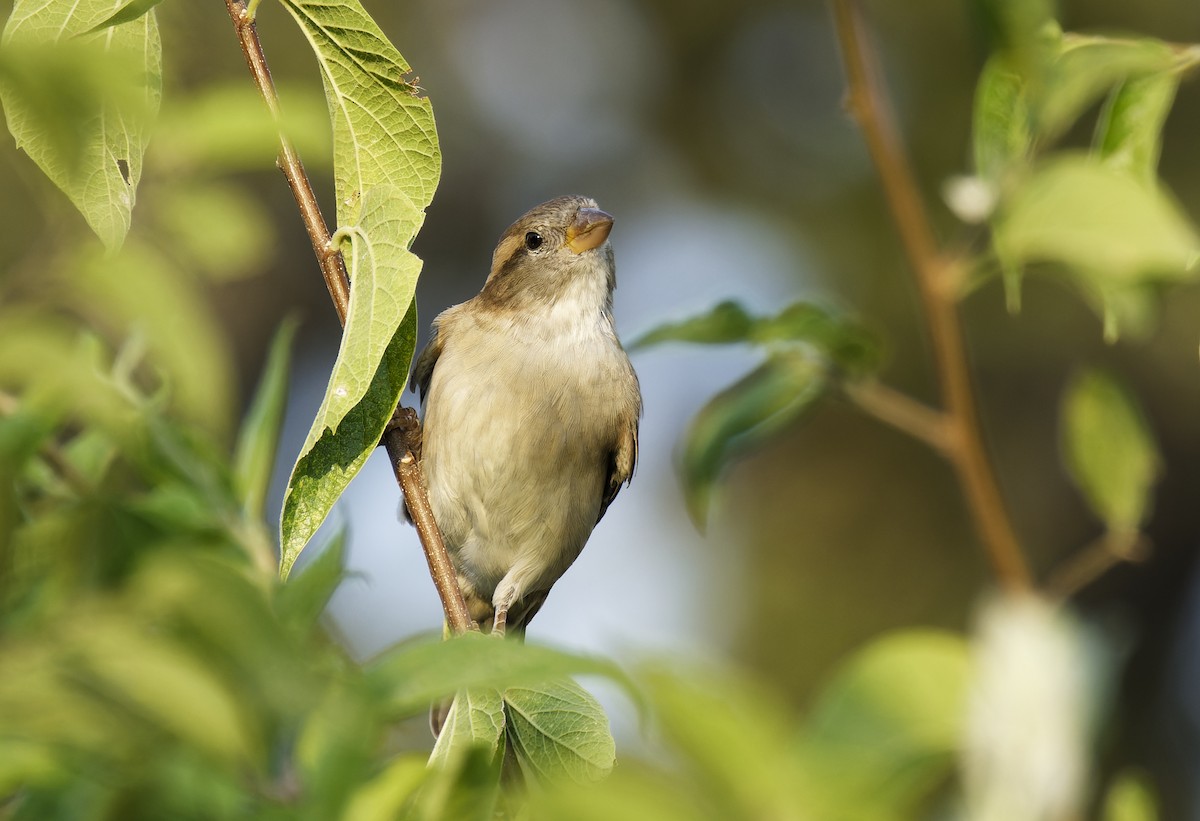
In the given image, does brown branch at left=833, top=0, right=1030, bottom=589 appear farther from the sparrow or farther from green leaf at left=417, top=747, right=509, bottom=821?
the sparrow

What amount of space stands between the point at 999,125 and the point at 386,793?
48.9 inches

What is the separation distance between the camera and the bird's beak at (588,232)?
203 inches

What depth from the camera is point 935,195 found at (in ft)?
36.7

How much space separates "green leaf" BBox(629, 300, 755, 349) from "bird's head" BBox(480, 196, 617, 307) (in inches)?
105

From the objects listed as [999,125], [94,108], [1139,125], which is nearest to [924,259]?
[999,125]

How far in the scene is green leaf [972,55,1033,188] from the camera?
5.95 ft

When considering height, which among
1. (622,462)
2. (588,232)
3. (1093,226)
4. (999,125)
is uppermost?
(588,232)

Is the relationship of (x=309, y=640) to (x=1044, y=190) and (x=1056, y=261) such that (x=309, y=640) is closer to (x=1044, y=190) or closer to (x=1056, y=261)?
(x=1044, y=190)

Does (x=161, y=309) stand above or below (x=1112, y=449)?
below

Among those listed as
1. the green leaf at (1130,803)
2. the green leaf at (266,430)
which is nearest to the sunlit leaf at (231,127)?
the green leaf at (266,430)

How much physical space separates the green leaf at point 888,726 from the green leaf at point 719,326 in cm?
132

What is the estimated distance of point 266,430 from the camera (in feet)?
7.71

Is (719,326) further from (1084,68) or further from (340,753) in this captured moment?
(340,753)

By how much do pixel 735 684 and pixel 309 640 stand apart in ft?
2.61
